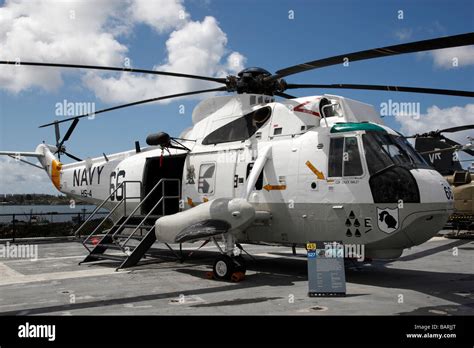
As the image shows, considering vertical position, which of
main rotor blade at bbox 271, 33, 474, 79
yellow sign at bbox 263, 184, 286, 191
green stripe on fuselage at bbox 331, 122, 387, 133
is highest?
main rotor blade at bbox 271, 33, 474, 79

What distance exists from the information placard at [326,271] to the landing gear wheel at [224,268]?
7.28 ft

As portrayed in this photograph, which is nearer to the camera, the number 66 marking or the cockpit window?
the cockpit window

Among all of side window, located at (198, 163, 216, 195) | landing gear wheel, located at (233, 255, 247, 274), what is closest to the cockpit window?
side window, located at (198, 163, 216, 195)

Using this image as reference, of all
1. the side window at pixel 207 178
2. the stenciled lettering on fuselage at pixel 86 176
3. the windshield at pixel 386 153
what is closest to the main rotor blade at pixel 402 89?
the windshield at pixel 386 153

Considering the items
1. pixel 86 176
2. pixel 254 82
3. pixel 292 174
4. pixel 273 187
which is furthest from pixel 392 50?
pixel 86 176

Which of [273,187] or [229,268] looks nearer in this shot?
[229,268]

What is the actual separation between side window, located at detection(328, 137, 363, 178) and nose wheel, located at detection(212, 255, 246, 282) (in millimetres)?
2932

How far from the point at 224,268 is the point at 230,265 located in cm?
18

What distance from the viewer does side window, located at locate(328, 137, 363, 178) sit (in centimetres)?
1013

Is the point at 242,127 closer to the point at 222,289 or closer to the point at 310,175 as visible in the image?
the point at 310,175

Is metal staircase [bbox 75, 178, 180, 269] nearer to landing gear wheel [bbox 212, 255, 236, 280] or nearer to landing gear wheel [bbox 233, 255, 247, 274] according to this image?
landing gear wheel [bbox 212, 255, 236, 280]

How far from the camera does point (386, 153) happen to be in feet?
32.8

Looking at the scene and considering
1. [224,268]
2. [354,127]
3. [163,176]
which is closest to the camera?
[354,127]
